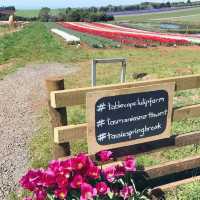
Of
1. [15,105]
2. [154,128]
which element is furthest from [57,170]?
[15,105]

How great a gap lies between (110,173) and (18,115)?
5.48 meters

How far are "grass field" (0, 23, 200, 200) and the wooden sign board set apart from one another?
2.89ft


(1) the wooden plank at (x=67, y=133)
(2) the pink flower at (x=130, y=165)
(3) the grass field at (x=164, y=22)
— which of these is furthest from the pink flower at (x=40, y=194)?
(3) the grass field at (x=164, y=22)

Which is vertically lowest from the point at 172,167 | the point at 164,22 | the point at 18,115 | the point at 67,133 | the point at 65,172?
the point at 164,22

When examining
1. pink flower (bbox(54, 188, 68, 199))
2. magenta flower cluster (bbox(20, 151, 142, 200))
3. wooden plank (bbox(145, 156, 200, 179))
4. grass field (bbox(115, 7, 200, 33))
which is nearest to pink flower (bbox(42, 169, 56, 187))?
magenta flower cluster (bbox(20, 151, 142, 200))

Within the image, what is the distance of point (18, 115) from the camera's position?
30.5ft

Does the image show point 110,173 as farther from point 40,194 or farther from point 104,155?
point 40,194

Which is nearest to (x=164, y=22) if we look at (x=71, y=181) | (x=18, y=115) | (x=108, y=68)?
(x=108, y=68)

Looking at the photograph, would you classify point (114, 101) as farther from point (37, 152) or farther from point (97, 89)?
point (37, 152)

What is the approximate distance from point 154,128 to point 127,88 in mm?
655

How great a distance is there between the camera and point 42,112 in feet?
31.0

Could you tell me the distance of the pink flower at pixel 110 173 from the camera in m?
4.18

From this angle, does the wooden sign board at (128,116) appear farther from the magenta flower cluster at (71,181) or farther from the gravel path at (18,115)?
the gravel path at (18,115)

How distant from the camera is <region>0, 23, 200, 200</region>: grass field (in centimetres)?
645
